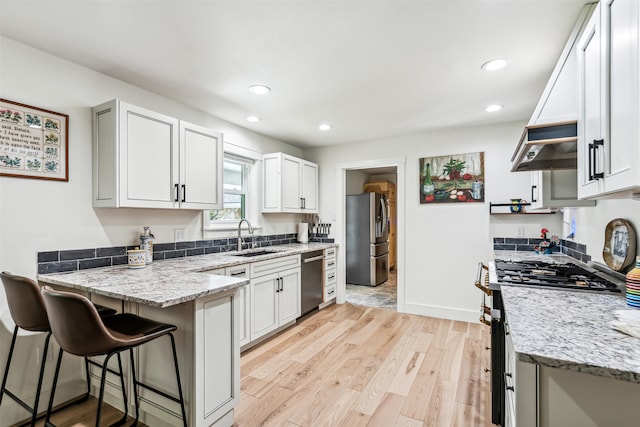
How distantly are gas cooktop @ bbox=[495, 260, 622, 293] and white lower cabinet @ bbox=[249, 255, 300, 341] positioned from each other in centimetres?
203

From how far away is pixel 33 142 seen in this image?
198cm

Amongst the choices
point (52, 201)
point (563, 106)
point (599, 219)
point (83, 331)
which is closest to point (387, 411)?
point (83, 331)

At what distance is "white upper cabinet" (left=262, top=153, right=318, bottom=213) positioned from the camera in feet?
12.8

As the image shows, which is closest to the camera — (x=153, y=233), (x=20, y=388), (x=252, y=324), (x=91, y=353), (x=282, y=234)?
(x=91, y=353)

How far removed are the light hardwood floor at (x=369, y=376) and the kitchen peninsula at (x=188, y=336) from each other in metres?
0.36

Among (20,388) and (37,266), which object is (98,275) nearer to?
(37,266)

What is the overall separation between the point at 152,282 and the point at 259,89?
1733 mm

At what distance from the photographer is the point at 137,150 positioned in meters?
2.29

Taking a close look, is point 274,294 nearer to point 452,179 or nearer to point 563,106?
point 452,179

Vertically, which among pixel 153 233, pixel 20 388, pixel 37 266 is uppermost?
pixel 153 233

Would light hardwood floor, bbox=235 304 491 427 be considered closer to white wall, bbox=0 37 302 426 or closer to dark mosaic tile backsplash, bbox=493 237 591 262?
dark mosaic tile backsplash, bbox=493 237 591 262

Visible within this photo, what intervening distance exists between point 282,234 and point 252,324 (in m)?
1.60

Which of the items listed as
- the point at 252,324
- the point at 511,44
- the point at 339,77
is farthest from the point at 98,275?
the point at 511,44

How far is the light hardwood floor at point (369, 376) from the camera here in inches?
77.5
